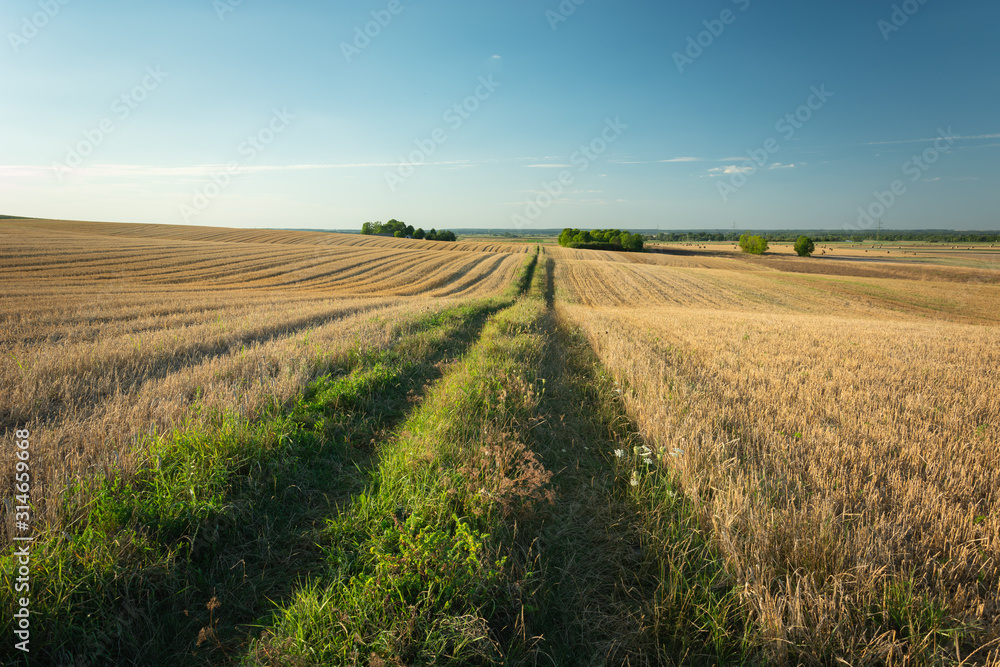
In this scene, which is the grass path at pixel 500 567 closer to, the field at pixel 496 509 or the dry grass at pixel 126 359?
the field at pixel 496 509

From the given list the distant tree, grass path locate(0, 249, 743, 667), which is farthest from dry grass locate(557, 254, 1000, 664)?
the distant tree

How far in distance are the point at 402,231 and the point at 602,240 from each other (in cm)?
5998

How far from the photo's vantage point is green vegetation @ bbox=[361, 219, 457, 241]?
113 m

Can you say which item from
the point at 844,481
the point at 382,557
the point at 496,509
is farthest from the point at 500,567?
the point at 844,481

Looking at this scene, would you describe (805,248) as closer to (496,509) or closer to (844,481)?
(844,481)

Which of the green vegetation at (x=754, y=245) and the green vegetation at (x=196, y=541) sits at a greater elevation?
the green vegetation at (x=754, y=245)

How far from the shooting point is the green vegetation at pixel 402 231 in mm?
113312

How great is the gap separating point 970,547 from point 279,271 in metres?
38.9

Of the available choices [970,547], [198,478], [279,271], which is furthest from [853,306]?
[279,271]

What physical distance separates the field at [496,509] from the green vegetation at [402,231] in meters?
103

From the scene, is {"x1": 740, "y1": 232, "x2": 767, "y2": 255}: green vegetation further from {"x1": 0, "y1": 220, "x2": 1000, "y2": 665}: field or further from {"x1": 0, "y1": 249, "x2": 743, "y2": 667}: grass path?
{"x1": 0, "y1": 249, "x2": 743, "y2": 667}: grass path

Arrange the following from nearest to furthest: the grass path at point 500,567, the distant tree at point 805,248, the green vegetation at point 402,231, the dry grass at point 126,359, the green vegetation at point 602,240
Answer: the grass path at point 500,567 < the dry grass at point 126,359 < the distant tree at point 805,248 < the green vegetation at point 602,240 < the green vegetation at point 402,231

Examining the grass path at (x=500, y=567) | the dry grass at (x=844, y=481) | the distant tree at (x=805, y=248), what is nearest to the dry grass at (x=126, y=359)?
the grass path at (x=500, y=567)

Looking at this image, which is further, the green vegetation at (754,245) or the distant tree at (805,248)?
the green vegetation at (754,245)
